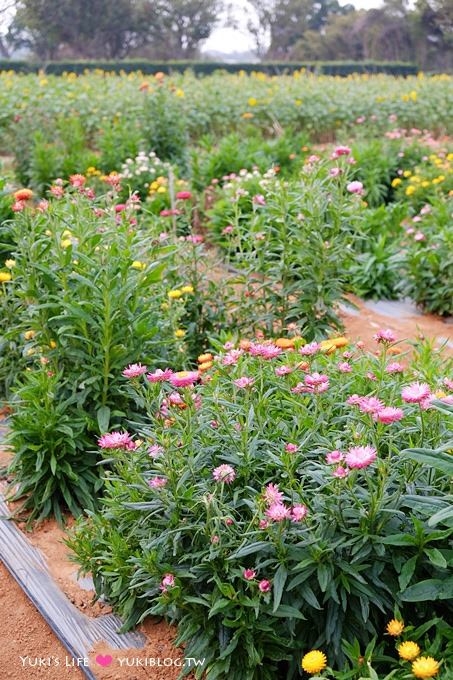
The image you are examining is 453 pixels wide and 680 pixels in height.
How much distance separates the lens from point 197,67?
101ft

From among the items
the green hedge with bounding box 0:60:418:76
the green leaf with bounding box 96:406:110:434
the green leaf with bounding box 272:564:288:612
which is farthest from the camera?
the green hedge with bounding box 0:60:418:76

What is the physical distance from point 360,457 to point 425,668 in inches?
20.0

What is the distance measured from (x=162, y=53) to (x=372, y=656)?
35.7m

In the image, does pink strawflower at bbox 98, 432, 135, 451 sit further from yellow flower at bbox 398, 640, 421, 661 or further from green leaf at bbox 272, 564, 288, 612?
yellow flower at bbox 398, 640, 421, 661

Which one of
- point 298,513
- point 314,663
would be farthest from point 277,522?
point 314,663

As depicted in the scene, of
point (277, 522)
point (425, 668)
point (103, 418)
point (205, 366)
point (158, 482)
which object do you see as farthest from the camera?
point (103, 418)

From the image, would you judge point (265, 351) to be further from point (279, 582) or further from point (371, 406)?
point (279, 582)

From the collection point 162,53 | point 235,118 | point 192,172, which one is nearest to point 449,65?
point 162,53

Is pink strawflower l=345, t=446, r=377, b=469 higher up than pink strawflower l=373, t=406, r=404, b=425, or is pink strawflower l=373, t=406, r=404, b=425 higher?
pink strawflower l=373, t=406, r=404, b=425

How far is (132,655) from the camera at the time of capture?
7.68 ft

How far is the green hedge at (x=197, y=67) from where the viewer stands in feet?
87.8

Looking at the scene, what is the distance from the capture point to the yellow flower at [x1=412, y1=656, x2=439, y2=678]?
170 centimetres

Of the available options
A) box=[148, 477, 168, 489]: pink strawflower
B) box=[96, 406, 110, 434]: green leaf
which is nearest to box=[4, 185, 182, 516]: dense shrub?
box=[96, 406, 110, 434]: green leaf

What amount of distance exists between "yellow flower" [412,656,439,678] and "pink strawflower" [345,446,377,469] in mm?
473
